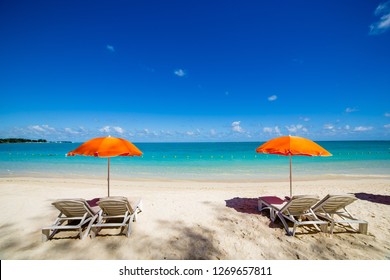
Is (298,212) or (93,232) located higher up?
(298,212)

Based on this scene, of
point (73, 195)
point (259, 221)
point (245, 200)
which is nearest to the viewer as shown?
point (259, 221)

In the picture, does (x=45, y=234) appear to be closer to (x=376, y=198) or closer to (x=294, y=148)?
(x=294, y=148)

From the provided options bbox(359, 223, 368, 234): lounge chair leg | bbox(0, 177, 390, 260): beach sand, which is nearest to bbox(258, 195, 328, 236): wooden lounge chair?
bbox(0, 177, 390, 260): beach sand

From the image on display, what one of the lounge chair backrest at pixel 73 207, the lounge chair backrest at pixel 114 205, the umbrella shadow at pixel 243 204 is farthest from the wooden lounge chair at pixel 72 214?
the umbrella shadow at pixel 243 204

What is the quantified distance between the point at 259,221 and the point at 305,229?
1.08 m

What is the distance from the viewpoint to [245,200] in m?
7.20

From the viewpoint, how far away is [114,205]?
4293 millimetres

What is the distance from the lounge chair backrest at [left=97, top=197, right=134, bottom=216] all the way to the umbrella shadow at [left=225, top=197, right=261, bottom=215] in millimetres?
3514

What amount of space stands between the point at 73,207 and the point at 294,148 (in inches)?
212

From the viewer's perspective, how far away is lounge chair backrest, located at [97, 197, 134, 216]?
4195mm

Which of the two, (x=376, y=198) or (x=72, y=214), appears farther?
(x=376, y=198)

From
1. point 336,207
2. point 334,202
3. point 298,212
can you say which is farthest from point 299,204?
point 336,207
